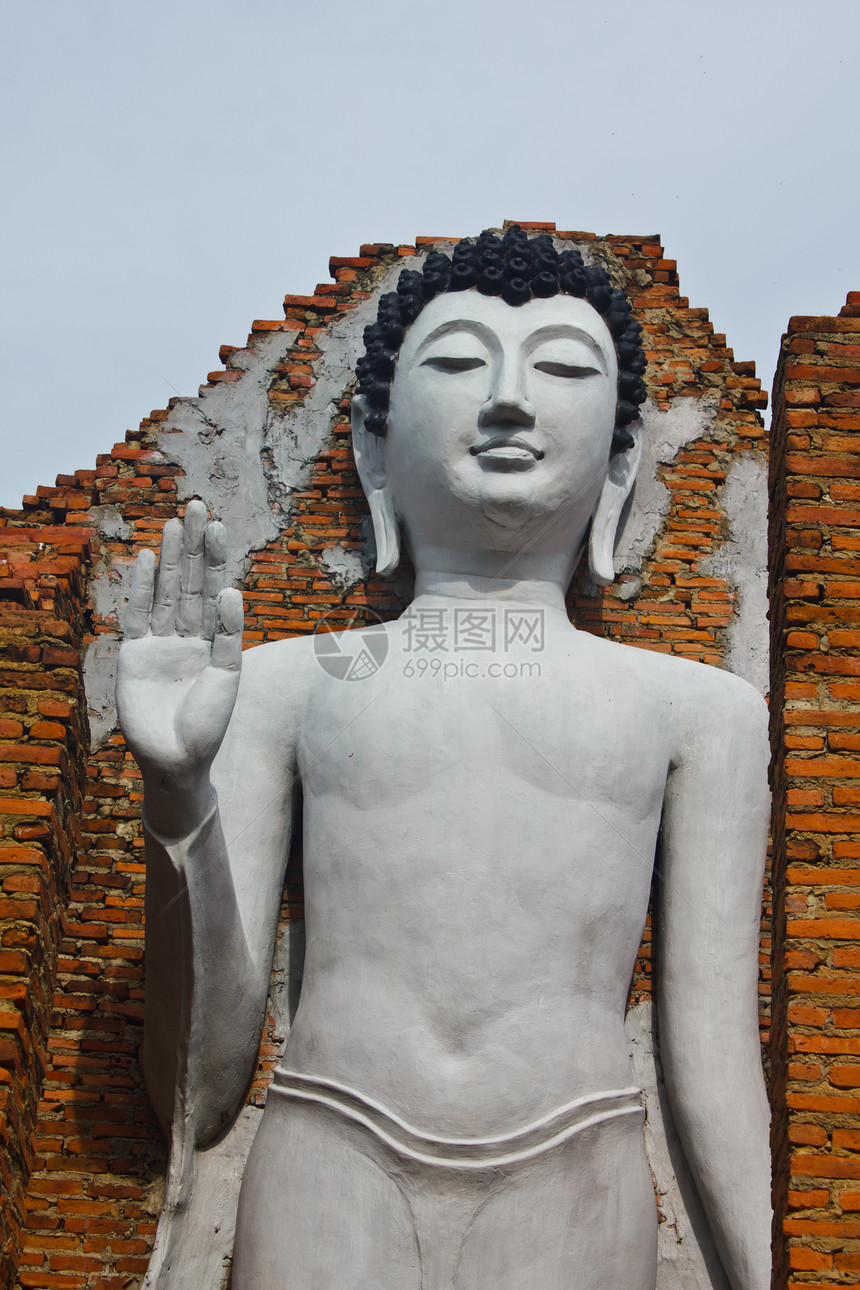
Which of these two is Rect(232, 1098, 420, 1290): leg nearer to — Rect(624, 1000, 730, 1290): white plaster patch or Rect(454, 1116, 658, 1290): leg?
Rect(454, 1116, 658, 1290): leg

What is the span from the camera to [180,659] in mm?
4949

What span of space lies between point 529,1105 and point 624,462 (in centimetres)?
261

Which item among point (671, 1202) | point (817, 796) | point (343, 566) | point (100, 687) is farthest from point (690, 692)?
point (100, 687)

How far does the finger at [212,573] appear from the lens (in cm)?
498

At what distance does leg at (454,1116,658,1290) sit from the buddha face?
216 cm

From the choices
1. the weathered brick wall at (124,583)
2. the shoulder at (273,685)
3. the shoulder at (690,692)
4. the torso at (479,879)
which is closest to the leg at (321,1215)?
the torso at (479,879)

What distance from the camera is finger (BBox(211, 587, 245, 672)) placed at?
4.88 m

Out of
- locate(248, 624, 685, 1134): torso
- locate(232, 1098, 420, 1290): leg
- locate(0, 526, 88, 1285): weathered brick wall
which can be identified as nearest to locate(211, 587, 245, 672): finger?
locate(248, 624, 685, 1134): torso

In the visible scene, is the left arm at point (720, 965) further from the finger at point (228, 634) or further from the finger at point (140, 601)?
the finger at point (140, 601)

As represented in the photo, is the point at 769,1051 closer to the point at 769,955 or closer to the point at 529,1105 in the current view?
the point at 769,955

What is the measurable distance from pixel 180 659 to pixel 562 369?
2.02 meters

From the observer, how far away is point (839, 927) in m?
5.21

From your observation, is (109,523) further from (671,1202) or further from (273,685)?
(671,1202)

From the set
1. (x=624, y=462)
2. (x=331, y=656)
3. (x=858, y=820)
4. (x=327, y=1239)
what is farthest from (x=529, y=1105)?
(x=624, y=462)
